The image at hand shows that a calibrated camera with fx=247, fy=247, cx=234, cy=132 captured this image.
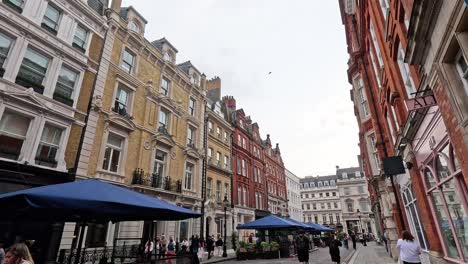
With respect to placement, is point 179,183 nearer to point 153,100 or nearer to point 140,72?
point 153,100

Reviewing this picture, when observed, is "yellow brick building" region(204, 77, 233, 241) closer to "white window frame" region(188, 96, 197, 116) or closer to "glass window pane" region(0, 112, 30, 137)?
"white window frame" region(188, 96, 197, 116)

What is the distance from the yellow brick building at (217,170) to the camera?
74.7 ft

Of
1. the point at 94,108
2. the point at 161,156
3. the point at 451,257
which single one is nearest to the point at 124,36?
the point at 94,108

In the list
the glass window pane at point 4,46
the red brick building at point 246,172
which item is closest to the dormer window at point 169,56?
the glass window pane at point 4,46

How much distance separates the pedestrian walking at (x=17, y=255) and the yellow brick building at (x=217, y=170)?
1848 centimetres

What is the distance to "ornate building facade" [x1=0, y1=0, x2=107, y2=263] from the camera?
10.2 metres

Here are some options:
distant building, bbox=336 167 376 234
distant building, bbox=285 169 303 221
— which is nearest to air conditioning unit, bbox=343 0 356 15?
distant building, bbox=285 169 303 221

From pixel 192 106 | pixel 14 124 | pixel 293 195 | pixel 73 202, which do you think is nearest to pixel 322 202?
pixel 293 195

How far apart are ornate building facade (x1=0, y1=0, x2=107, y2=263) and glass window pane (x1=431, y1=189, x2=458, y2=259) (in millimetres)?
13961

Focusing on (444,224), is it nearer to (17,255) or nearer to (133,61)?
(17,255)

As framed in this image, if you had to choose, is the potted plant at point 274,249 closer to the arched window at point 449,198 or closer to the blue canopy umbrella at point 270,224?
the blue canopy umbrella at point 270,224

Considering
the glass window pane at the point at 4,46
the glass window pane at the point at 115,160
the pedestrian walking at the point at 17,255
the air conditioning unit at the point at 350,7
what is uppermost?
the air conditioning unit at the point at 350,7

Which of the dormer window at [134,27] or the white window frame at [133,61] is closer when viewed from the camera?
the white window frame at [133,61]

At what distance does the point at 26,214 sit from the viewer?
5645 mm
